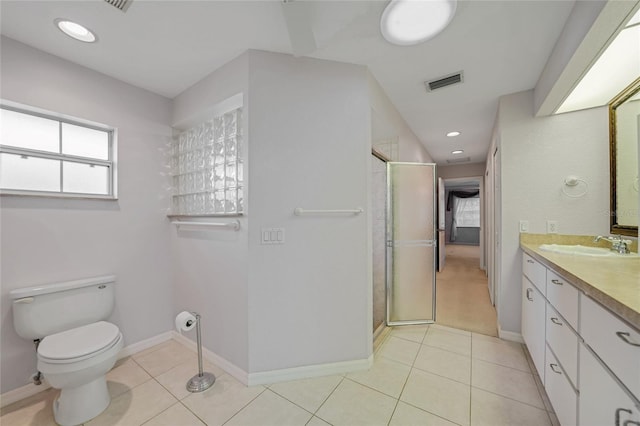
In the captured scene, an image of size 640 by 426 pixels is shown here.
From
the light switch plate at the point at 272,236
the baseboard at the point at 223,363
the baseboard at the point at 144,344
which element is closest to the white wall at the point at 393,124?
the light switch plate at the point at 272,236

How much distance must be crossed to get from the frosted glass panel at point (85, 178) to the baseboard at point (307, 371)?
6.48ft

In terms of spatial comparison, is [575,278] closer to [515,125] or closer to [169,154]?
[515,125]

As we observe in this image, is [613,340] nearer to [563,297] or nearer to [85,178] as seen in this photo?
[563,297]

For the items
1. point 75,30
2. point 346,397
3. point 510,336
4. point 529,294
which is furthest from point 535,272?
point 75,30

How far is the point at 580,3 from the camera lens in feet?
4.14

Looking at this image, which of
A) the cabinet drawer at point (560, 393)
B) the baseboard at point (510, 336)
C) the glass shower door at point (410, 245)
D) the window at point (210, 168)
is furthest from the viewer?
the glass shower door at point (410, 245)

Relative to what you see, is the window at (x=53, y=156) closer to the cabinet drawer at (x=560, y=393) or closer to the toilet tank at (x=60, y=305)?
the toilet tank at (x=60, y=305)

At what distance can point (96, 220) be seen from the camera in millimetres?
1971

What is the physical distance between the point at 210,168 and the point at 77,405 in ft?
5.74

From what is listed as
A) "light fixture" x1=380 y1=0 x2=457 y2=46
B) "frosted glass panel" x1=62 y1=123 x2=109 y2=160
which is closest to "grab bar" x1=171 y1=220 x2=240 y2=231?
"frosted glass panel" x1=62 y1=123 x2=109 y2=160

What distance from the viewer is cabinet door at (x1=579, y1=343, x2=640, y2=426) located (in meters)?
0.78

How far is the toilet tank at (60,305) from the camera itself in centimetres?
157

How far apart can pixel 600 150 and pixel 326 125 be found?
7.39 ft

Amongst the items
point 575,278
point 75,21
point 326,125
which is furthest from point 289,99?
point 575,278
